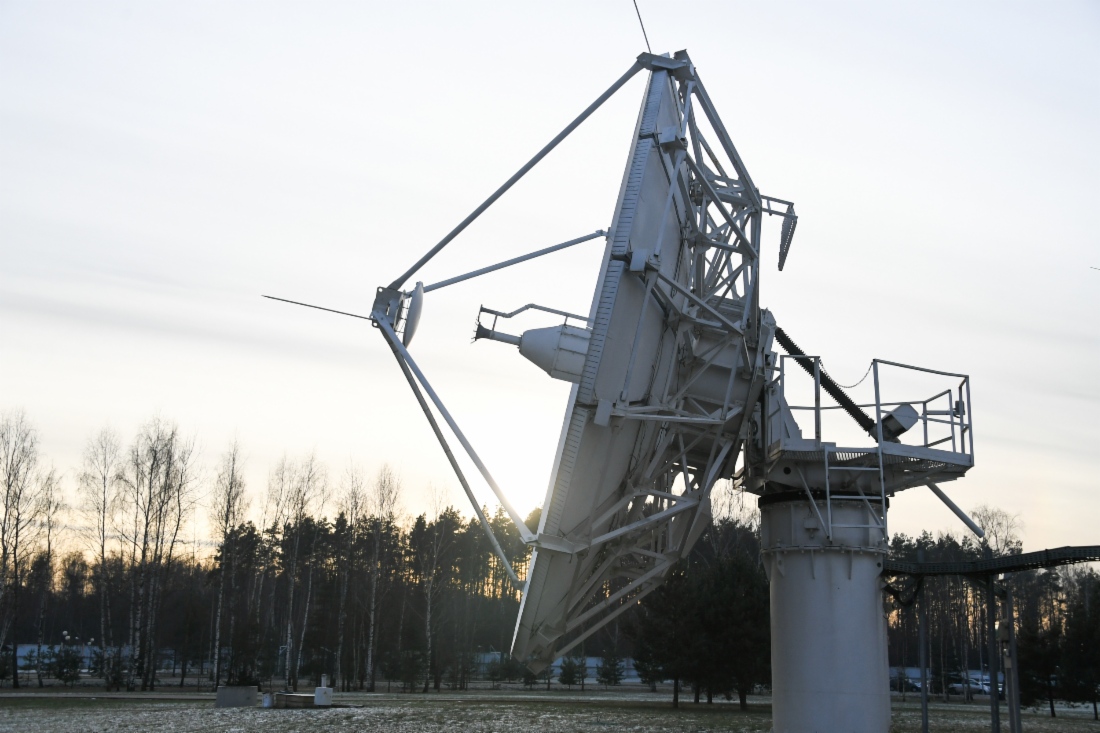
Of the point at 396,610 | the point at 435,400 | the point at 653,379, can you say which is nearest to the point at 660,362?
the point at 653,379

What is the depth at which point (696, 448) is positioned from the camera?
58.6ft

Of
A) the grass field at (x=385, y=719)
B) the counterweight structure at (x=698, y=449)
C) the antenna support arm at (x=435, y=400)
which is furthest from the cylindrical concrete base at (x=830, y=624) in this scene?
the grass field at (x=385, y=719)

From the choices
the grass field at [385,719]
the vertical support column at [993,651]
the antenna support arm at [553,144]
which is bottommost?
the grass field at [385,719]

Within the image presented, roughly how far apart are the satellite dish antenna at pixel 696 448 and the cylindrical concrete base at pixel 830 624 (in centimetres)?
2

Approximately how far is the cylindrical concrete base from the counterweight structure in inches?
0.9

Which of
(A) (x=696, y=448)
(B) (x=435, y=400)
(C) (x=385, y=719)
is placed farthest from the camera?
(C) (x=385, y=719)

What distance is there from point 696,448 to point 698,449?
80 mm

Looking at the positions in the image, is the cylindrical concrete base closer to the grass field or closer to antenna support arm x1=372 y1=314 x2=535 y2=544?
antenna support arm x1=372 y1=314 x2=535 y2=544

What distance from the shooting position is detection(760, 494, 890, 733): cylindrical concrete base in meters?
16.3

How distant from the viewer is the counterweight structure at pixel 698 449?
14234 millimetres

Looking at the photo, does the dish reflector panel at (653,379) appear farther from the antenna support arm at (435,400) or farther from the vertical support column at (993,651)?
the vertical support column at (993,651)

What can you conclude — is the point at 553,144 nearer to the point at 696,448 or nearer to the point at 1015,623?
the point at 696,448

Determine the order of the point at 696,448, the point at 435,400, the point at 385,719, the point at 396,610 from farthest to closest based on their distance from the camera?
the point at 396,610 < the point at 385,719 < the point at 696,448 < the point at 435,400

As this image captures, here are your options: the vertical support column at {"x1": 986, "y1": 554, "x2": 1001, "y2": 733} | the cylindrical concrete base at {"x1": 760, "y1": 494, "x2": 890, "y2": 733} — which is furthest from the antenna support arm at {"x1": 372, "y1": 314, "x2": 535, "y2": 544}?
the vertical support column at {"x1": 986, "y1": 554, "x2": 1001, "y2": 733}
